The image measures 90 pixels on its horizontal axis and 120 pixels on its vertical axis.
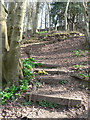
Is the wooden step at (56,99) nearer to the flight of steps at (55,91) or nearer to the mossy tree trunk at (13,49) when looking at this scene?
the flight of steps at (55,91)

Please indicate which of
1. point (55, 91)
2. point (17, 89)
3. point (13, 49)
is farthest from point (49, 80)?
point (13, 49)

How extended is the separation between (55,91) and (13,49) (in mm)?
1804

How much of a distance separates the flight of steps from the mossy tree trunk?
2.53 feet

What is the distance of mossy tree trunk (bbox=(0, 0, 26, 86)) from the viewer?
3387 millimetres

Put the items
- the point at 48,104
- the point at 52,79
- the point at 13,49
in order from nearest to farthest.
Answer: the point at 48,104 → the point at 13,49 → the point at 52,79

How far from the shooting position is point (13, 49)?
11.8 ft

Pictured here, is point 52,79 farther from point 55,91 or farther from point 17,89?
point 17,89

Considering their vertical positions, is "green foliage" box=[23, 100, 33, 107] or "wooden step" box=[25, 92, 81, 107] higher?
"wooden step" box=[25, 92, 81, 107]

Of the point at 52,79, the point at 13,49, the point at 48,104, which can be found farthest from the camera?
the point at 52,79

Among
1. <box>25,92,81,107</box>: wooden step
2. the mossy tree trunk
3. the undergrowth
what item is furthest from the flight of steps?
the mossy tree trunk

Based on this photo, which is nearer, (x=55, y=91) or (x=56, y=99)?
(x=56, y=99)

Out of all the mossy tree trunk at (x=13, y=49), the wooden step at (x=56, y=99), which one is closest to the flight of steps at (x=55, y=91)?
the wooden step at (x=56, y=99)

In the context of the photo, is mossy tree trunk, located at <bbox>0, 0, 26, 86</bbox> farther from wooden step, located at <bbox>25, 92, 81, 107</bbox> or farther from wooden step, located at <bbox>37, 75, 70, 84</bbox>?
wooden step, located at <bbox>37, 75, 70, 84</bbox>

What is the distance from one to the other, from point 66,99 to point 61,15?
63.2 feet
